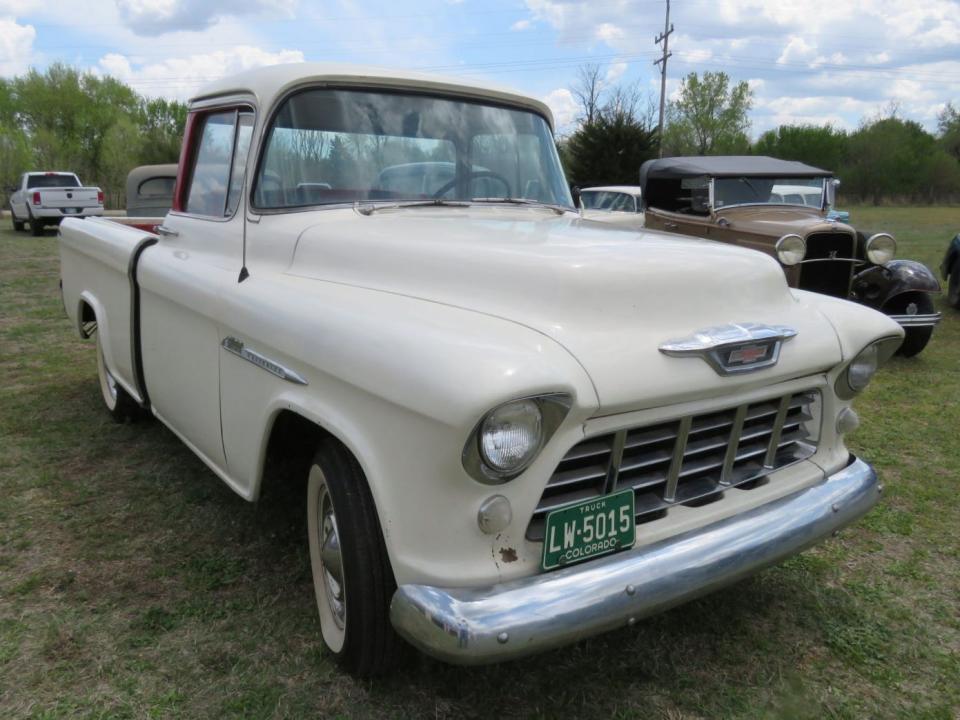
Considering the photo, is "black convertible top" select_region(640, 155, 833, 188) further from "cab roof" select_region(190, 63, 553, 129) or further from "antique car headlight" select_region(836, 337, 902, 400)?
"antique car headlight" select_region(836, 337, 902, 400)

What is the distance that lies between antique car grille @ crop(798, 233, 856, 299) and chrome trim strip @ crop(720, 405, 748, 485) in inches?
194

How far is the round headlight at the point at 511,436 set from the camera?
1700 millimetres

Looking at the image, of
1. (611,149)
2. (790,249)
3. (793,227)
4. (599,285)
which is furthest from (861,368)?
(611,149)

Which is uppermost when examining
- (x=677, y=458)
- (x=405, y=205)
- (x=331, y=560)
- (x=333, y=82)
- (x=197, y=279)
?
(x=333, y=82)

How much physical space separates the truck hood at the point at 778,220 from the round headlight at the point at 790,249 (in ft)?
1.16

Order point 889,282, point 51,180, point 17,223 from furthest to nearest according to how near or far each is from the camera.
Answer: point 17,223
point 51,180
point 889,282

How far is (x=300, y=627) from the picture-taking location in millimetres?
2541

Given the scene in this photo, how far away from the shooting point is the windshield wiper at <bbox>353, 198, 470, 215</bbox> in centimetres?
281

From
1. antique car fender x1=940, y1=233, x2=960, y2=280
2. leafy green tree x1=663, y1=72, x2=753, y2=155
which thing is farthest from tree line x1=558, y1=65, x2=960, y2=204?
antique car fender x1=940, y1=233, x2=960, y2=280

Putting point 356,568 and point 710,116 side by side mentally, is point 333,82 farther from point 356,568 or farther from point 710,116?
point 710,116

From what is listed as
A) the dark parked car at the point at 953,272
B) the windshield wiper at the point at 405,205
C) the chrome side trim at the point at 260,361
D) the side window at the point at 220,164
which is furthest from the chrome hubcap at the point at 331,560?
the dark parked car at the point at 953,272

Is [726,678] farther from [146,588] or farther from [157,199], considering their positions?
[157,199]

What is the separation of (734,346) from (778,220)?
566 cm

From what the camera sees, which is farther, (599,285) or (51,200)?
(51,200)
